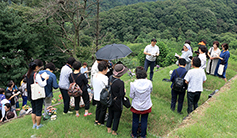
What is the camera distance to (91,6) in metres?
14.4

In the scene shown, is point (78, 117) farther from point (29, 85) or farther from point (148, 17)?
point (148, 17)

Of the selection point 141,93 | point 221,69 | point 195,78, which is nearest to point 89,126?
point 141,93

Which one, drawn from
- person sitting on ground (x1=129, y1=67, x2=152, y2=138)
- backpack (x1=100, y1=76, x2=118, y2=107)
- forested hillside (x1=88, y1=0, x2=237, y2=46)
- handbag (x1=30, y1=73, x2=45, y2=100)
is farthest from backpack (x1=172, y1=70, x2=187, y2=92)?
forested hillside (x1=88, y1=0, x2=237, y2=46)

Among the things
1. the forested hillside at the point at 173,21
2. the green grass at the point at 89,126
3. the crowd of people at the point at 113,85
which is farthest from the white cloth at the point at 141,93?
the forested hillside at the point at 173,21

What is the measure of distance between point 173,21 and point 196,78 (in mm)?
55873

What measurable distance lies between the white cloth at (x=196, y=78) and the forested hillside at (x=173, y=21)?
140ft

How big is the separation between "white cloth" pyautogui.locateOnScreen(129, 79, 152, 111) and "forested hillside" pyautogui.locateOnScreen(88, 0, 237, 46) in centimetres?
4344

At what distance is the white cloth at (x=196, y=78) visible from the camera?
3.92 metres

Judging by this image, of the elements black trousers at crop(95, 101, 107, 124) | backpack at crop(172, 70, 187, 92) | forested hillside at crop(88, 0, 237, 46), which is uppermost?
forested hillside at crop(88, 0, 237, 46)

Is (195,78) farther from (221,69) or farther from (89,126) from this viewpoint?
(221,69)

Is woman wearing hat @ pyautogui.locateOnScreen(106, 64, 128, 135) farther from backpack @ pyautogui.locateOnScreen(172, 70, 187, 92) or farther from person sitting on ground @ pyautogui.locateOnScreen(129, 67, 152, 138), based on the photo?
backpack @ pyautogui.locateOnScreen(172, 70, 187, 92)

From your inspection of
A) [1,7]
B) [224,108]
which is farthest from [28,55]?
[224,108]

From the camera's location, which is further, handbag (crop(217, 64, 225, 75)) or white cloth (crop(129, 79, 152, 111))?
handbag (crop(217, 64, 225, 75))

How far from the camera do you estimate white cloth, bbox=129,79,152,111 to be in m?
3.21
